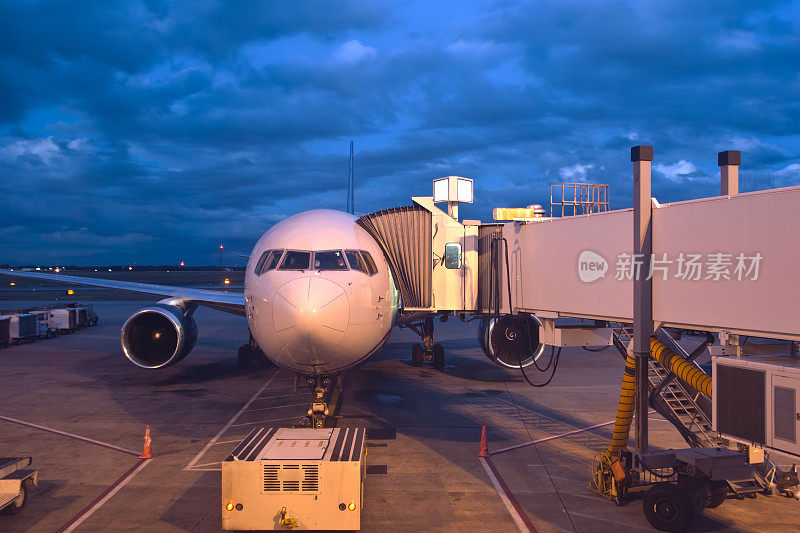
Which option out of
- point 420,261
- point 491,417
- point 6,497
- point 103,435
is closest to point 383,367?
point 491,417

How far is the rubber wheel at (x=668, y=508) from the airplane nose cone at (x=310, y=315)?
19.7 ft

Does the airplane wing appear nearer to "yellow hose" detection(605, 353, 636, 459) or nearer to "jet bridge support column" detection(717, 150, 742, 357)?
"yellow hose" detection(605, 353, 636, 459)

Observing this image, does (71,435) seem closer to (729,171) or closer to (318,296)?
(318,296)

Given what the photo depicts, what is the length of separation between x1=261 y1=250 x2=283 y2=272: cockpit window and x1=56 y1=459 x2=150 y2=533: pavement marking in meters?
4.80

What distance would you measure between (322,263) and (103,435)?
7.45m

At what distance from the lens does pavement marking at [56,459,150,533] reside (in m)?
9.12

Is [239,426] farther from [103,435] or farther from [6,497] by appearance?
[6,497]

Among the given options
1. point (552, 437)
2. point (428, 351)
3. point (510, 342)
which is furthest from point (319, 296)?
point (428, 351)

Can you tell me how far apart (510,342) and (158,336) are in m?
12.5

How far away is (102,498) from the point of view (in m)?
10.2

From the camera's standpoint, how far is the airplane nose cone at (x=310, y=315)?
10523mm

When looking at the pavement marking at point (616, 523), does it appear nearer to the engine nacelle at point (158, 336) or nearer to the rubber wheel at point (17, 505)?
the rubber wheel at point (17, 505)

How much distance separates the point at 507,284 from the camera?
14.3 m

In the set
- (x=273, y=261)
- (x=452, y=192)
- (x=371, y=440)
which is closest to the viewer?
(x=273, y=261)
